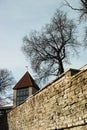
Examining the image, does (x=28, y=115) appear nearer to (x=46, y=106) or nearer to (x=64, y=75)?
(x=46, y=106)

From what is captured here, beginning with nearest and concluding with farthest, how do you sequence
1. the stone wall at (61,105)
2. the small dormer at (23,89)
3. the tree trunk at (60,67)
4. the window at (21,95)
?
1. the stone wall at (61,105)
2. the tree trunk at (60,67)
3. the small dormer at (23,89)
4. the window at (21,95)

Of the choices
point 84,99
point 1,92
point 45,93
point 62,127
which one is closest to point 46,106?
point 45,93

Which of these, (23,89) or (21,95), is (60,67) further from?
(21,95)

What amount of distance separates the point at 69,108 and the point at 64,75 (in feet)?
3.50

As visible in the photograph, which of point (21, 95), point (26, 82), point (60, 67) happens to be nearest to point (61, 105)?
point (60, 67)

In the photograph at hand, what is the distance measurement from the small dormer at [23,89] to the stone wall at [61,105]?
2333 centimetres

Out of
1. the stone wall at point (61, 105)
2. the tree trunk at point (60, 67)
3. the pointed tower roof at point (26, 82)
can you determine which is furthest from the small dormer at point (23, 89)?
the stone wall at point (61, 105)

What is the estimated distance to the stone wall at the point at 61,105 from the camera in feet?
23.0

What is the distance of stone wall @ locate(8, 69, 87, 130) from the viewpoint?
7.00m

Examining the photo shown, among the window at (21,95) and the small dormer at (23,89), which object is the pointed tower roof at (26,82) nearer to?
the small dormer at (23,89)

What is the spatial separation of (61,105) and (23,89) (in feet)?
89.8

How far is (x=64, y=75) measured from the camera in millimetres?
8094

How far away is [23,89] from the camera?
3516 centimetres

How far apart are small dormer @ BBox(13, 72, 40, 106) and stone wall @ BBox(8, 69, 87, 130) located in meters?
23.3
